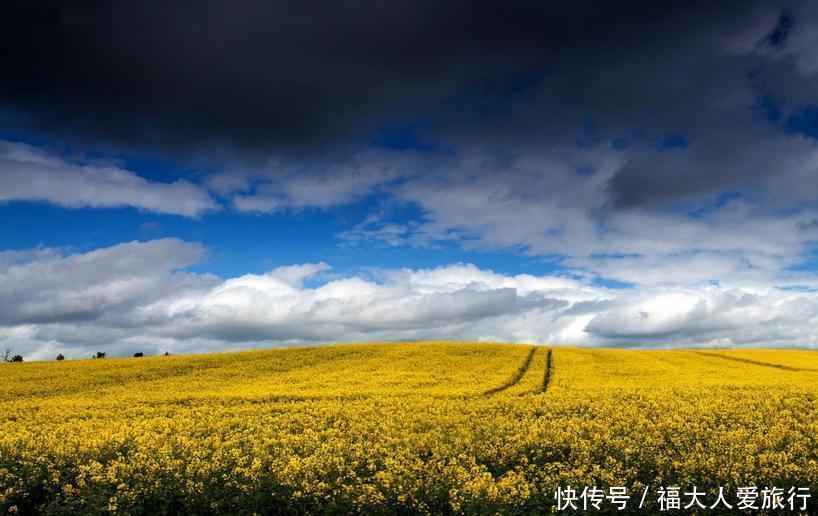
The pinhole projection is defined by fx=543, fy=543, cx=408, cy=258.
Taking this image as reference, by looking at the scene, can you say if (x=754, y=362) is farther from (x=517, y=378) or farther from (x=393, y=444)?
(x=393, y=444)

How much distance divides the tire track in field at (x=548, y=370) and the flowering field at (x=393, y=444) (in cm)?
55

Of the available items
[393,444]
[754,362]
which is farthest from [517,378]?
[754,362]

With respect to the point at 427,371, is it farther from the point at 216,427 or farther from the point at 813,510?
the point at 813,510

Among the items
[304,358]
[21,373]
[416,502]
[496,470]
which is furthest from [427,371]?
[21,373]

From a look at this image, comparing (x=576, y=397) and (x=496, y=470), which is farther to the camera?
(x=576, y=397)

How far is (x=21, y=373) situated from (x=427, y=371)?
3578 cm

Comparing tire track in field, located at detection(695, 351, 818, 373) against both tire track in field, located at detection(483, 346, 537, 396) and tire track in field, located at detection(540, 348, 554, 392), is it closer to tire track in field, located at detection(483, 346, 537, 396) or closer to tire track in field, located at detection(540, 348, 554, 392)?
tire track in field, located at detection(540, 348, 554, 392)

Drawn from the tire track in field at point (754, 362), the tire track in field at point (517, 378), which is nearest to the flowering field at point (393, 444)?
the tire track in field at point (517, 378)

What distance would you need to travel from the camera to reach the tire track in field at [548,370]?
3788 centimetres

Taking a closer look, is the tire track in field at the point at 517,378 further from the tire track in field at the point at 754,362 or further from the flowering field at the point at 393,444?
the tire track in field at the point at 754,362

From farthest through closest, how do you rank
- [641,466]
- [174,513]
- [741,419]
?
1. [741,419]
2. [641,466]
3. [174,513]

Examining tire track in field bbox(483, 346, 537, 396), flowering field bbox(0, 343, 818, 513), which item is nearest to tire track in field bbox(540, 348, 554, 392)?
flowering field bbox(0, 343, 818, 513)

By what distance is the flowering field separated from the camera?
13719 millimetres

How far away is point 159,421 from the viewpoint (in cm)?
2428
